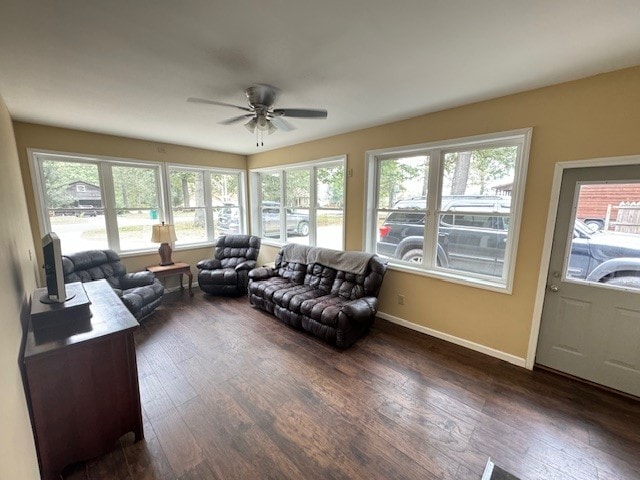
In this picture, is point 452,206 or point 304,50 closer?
point 304,50

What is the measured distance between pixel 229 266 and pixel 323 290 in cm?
199

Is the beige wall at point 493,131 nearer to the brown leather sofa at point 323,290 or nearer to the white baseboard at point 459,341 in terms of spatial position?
the white baseboard at point 459,341

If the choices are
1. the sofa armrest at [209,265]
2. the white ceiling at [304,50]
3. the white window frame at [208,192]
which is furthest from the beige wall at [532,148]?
the white window frame at [208,192]

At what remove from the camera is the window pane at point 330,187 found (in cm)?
406

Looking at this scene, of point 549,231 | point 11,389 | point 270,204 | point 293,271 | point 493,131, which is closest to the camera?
point 11,389

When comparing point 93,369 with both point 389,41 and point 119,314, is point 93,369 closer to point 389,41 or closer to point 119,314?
point 119,314

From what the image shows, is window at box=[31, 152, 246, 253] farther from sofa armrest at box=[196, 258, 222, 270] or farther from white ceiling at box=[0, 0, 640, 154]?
white ceiling at box=[0, 0, 640, 154]

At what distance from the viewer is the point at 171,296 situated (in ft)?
14.5

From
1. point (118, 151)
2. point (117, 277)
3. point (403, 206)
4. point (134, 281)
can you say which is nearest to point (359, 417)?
point (403, 206)

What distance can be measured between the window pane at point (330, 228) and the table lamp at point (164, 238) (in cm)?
245

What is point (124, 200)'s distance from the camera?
4.18 metres

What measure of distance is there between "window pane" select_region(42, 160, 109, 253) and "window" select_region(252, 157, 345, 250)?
8.62 feet

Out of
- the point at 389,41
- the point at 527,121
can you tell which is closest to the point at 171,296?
the point at 389,41

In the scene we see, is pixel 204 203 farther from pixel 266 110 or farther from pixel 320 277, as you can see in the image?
pixel 266 110
